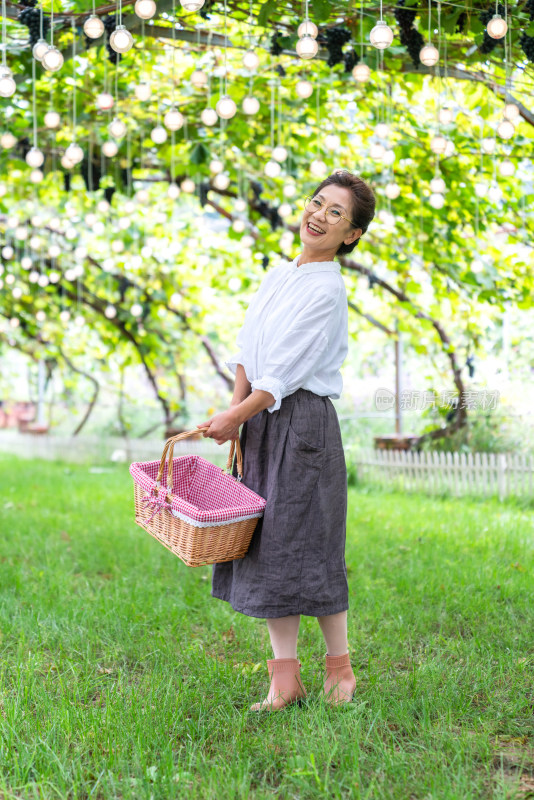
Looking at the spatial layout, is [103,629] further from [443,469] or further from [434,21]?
[443,469]

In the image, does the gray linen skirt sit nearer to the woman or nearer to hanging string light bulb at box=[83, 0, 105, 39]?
the woman

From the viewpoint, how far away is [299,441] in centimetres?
234

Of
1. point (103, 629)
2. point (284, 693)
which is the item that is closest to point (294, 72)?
point (103, 629)

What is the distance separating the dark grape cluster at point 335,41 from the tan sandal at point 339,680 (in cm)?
316

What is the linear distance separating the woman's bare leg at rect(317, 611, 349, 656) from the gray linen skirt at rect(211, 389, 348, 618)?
57 millimetres

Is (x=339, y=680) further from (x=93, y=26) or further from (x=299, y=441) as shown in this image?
(x=93, y=26)

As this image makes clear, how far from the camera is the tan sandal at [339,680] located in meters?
2.43

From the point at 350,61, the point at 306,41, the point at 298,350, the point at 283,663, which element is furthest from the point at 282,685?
the point at 350,61

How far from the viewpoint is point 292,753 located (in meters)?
2.05

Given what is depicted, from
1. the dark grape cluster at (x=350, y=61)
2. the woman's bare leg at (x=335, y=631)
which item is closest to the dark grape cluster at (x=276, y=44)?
the dark grape cluster at (x=350, y=61)

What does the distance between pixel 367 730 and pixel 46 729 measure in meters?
0.94

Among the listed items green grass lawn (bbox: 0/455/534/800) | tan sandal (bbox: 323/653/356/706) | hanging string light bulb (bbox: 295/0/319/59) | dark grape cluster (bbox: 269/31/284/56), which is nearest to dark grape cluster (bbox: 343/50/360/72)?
dark grape cluster (bbox: 269/31/284/56)

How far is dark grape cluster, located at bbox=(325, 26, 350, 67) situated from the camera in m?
4.13

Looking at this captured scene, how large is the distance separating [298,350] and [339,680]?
108 centimetres
